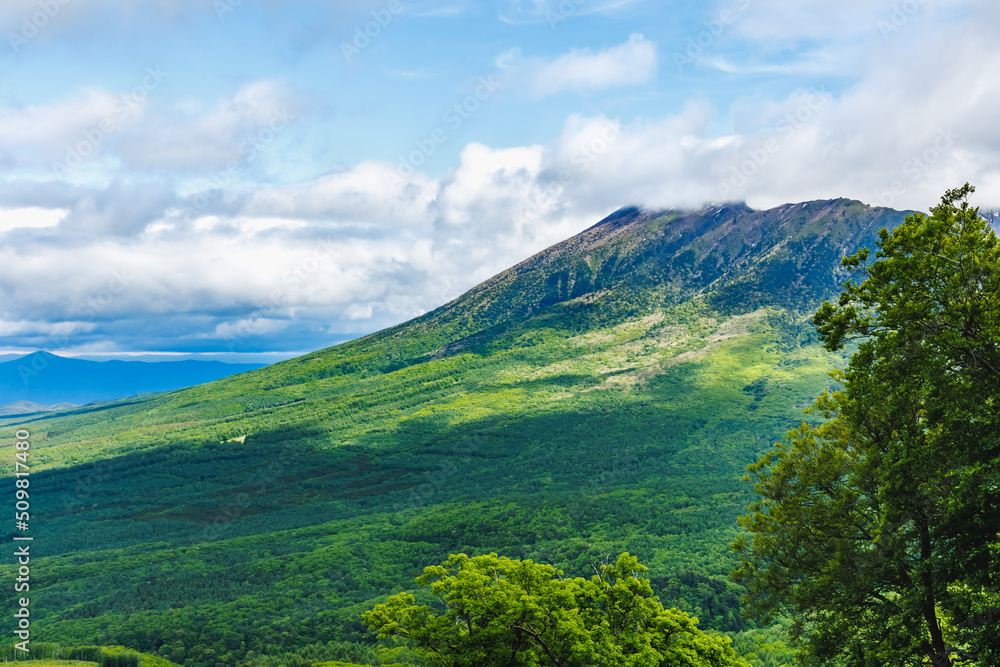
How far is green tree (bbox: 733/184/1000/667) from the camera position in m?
19.3

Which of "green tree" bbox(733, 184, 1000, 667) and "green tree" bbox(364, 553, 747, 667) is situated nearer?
"green tree" bbox(733, 184, 1000, 667)

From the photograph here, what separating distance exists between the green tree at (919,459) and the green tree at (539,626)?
5278 mm

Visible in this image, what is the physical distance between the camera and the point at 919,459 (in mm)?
20359

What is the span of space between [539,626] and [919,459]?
1460cm

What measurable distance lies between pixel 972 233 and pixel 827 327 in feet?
17.2

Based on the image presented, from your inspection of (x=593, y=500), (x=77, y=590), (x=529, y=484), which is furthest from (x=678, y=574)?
(x=77, y=590)

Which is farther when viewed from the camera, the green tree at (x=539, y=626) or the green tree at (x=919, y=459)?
the green tree at (x=539, y=626)

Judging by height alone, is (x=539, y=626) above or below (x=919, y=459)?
below

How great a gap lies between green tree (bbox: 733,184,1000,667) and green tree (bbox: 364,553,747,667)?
17.3ft

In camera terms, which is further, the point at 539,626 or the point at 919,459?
the point at 539,626

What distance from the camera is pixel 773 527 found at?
26078 mm

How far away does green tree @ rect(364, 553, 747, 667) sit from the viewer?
2311 cm

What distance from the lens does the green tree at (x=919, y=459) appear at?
1927 centimetres

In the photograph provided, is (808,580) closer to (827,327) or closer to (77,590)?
(827,327)
